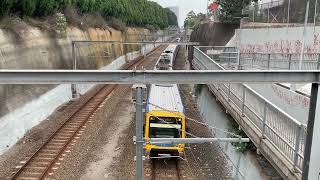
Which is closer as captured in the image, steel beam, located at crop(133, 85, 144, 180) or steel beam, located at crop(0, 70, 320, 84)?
steel beam, located at crop(133, 85, 144, 180)

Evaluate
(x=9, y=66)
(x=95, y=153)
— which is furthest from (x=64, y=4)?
(x=95, y=153)

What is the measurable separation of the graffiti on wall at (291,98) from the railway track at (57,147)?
6688 millimetres

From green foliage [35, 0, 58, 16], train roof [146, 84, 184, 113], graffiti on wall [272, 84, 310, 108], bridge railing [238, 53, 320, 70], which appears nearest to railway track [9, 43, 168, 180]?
train roof [146, 84, 184, 113]

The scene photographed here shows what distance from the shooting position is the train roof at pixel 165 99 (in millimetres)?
17078

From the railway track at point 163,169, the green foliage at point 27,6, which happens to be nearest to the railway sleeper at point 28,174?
the railway track at point 163,169

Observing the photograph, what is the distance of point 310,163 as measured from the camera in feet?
28.9

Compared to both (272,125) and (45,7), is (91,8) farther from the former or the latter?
(272,125)

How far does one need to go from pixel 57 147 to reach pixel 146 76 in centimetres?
1132

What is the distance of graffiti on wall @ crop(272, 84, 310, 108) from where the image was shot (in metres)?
13.5

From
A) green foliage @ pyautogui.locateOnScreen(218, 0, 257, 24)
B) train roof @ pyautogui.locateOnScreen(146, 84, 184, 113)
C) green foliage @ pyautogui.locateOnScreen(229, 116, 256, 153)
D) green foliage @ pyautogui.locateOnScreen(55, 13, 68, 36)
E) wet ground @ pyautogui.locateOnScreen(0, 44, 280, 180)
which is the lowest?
wet ground @ pyautogui.locateOnScreen(0, 44, 280, 180)

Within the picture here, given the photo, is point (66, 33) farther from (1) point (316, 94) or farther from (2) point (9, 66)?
(1) point (316, 94)

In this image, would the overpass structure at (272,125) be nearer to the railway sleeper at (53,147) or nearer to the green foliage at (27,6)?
the railway sleeper at (53,147)

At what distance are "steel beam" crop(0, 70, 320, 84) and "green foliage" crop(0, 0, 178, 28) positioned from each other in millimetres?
18210

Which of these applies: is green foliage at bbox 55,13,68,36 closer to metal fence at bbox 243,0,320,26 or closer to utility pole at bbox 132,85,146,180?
metal fence at bbox 243,0,320,26
